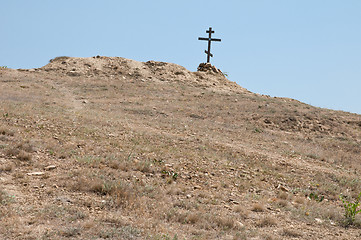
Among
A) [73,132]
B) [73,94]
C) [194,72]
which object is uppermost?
[194,72]

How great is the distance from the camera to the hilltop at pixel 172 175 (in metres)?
6.30

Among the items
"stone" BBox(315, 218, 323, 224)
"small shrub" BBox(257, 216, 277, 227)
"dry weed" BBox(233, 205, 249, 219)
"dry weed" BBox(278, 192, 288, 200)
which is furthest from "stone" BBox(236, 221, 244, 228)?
"dry weed" BBox(278, 192, 288, 200)

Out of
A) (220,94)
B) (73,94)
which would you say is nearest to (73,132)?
(73,94)

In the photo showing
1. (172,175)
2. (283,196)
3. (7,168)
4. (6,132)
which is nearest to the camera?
(7,168)

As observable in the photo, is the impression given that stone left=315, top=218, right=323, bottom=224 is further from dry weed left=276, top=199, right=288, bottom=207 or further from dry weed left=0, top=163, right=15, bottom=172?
dry weed left=0, top=163, right=15, bottom=172

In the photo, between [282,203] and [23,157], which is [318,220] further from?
[23,157]

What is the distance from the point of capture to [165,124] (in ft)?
60.7

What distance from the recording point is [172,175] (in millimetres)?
9781

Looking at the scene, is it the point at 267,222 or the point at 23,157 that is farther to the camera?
the point at 23,157

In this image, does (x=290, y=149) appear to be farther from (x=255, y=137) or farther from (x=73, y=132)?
(x=73, y=132)

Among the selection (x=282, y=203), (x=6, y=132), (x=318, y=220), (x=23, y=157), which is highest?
(x=6, y=132)

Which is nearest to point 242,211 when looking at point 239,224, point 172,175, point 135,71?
point 239,224

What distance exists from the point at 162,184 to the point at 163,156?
8.26 feet

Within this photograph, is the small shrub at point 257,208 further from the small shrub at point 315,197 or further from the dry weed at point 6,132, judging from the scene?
the dry weed at point 6,132
